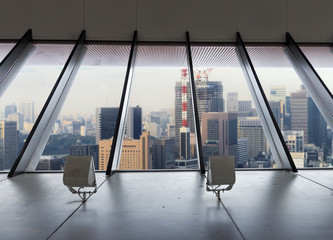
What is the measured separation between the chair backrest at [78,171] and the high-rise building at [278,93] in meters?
3.98

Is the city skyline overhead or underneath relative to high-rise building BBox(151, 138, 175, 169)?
overhead

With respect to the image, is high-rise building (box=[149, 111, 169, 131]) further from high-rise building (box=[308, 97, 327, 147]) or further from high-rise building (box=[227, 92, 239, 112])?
high-rise building (box=[308, 97, 327, 147])

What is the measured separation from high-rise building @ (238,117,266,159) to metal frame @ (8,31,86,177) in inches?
134

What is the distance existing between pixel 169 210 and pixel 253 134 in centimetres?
313

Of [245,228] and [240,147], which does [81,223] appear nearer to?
[245,228]

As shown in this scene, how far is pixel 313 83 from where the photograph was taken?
6.16 m

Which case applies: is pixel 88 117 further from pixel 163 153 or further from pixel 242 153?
pixel 242 153

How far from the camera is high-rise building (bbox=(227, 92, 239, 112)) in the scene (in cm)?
597

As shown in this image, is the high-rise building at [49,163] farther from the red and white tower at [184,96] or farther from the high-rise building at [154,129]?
the red and white tower at [184,96]

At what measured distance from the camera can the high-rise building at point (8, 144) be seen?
5.32m

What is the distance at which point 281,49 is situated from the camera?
700cm

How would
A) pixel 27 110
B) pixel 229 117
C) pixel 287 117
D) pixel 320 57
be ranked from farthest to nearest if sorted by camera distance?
pixel 320 57
pixel 287 117
pixel 229 117
pixel 27 110

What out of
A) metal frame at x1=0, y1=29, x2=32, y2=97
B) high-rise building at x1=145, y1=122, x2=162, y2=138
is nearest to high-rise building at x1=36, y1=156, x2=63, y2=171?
metal frame at x1=0, y1=29, x2=32, y2=97

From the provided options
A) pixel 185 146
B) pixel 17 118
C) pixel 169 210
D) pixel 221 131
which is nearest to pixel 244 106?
pixel 221 131
